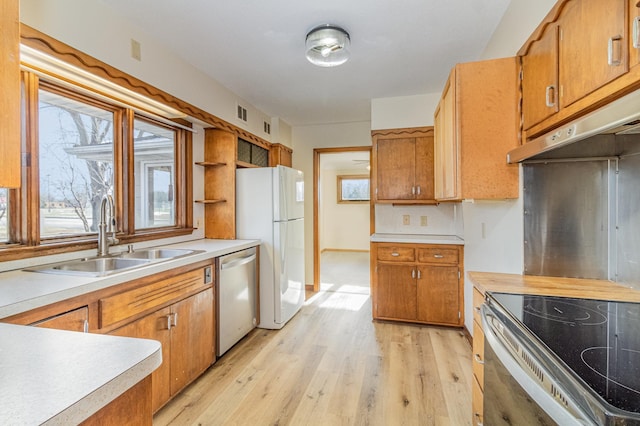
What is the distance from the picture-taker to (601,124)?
959mm

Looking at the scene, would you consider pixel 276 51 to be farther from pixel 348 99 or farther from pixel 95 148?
pixel 95 148

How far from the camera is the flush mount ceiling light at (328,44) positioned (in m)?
2.15

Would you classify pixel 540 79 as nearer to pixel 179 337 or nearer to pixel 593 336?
pixel 593 336

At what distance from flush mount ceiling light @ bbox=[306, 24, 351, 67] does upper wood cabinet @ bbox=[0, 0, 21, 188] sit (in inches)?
68.8

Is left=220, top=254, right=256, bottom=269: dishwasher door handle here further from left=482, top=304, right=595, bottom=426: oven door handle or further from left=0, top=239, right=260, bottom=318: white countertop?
left=482, top=304, right=595, bottom=426: oven door handle

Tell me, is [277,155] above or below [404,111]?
below

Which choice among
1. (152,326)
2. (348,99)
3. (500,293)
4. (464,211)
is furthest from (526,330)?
(348,99)

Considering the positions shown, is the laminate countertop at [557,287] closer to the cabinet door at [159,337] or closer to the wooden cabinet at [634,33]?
the wooden cabinet at [634,33]

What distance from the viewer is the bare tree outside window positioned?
1815 millimetres

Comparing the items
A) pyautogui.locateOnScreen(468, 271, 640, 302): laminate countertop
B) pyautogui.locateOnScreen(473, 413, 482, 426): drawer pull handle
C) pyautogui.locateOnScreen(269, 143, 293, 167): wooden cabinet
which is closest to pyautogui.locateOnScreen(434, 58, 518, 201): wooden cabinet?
pyautogui.locateOnScreen(468, 271, 640, 302): laminate countertop

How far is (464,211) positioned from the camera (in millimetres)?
3082

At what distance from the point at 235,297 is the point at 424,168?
243cm

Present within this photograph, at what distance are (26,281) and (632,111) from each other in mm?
2346

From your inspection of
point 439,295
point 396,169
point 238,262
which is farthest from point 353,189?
point 238,262
